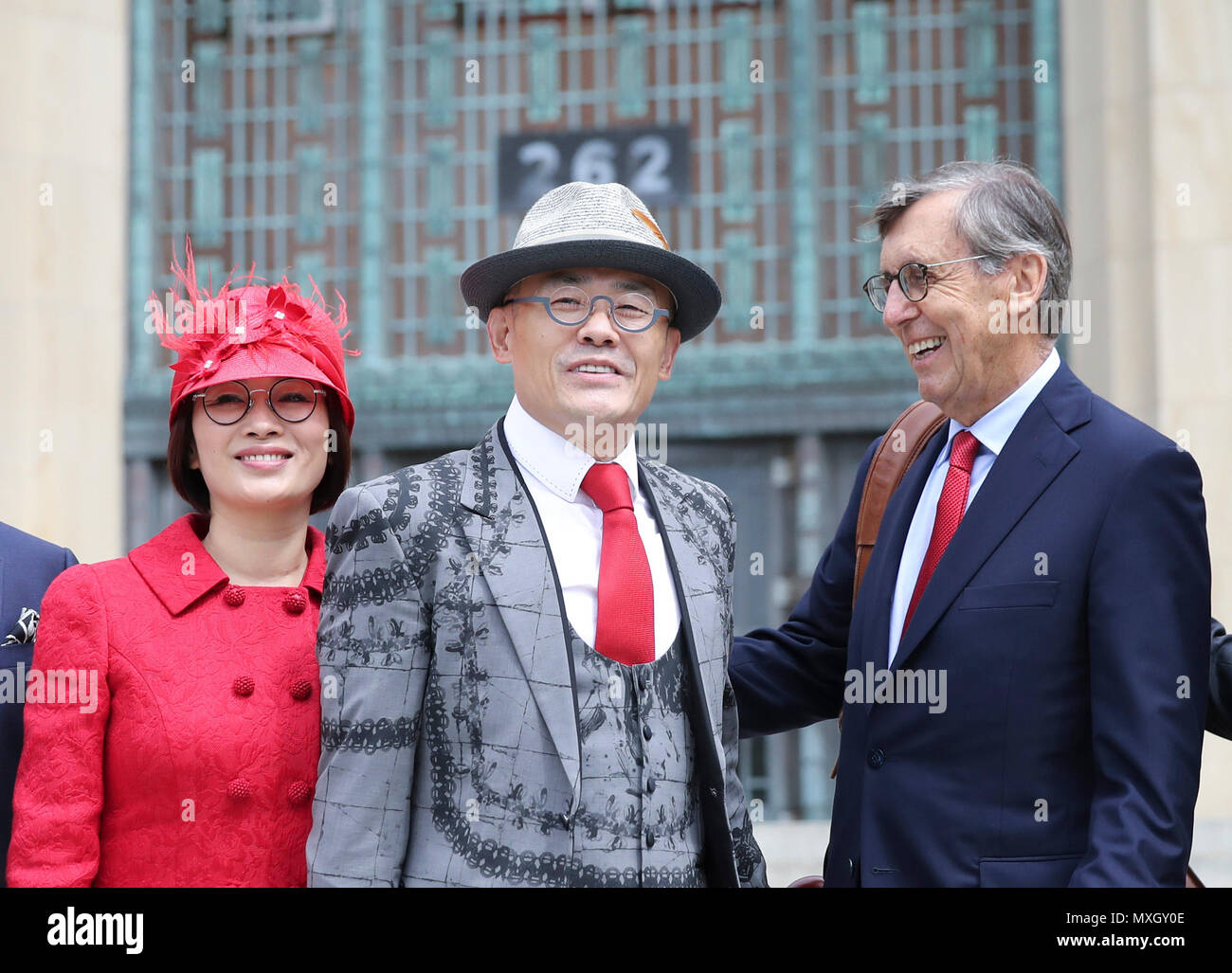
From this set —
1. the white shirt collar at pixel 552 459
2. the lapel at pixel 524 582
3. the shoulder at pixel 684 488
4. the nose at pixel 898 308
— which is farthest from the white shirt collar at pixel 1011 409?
the lapel at pixel 524 582

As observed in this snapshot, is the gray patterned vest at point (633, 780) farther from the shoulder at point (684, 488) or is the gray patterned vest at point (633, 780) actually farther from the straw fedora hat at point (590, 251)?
the straw fedora hat at point (590, 251)

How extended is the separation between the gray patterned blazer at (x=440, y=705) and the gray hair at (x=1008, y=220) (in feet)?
3.44

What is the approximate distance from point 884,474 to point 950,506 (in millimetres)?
376

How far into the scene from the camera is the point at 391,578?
7.77 feet

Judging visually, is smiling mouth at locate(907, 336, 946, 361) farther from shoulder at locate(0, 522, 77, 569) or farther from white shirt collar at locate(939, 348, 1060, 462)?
shoulder at locate(0, 522, 77, 569)

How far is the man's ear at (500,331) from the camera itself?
2646 millimetres

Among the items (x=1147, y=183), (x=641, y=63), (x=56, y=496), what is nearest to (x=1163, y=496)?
(x=1147, y=183)

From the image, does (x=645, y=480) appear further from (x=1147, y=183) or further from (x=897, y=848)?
(x=1147, y=183)

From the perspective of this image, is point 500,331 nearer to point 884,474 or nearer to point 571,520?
point 571,520

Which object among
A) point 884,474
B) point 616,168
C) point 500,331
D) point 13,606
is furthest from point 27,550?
point 616,168

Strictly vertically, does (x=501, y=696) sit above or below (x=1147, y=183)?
below

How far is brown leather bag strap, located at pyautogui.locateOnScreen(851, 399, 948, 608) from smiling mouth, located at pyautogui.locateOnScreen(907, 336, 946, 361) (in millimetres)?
306

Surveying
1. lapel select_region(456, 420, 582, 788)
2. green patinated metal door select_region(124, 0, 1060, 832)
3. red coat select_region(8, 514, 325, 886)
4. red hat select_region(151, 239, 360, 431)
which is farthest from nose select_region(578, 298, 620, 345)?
green patinated metal door select_region(124, 0, 1060, 832)
